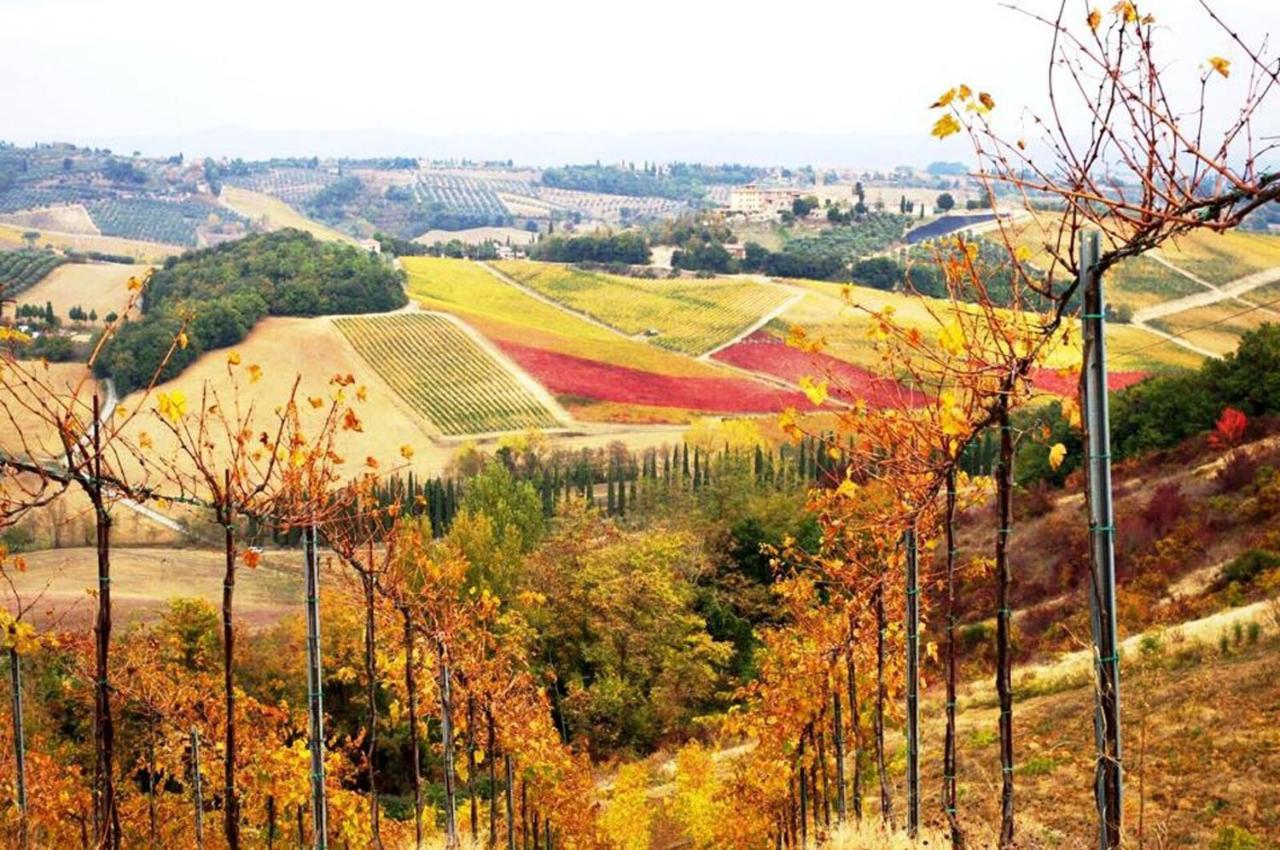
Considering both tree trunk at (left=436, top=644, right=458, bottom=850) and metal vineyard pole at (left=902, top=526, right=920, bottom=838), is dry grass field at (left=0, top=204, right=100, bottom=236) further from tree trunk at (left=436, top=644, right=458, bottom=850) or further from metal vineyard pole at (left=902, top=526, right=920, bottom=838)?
metal vineyard pole at (left=902, top=526, right=920, bottom=838)

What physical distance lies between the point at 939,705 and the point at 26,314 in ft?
200

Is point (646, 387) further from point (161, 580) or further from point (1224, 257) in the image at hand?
point (1224, 257)

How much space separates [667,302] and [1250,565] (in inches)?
2457

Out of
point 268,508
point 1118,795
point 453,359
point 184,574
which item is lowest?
point 184,574

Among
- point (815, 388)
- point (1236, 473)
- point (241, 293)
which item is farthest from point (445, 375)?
point (815, 388)

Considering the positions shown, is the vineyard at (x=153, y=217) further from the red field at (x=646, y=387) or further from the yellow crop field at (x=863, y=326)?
the red field at (x=646, y=387)

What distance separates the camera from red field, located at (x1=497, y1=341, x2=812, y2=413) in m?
59.4

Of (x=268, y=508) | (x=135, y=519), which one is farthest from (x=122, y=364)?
(x=268, y=508)

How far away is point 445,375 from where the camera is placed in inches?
2422

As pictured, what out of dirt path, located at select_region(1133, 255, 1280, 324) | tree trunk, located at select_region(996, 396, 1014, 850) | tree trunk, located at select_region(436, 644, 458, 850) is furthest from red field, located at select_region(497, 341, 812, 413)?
tree trunk, located at select_region(996, 396, 1014, 850)

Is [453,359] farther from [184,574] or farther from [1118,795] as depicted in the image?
[1118,795]

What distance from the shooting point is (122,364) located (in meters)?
55.1

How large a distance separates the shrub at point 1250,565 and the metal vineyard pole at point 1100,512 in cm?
1454

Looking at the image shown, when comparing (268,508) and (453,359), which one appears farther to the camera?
(453,359)
